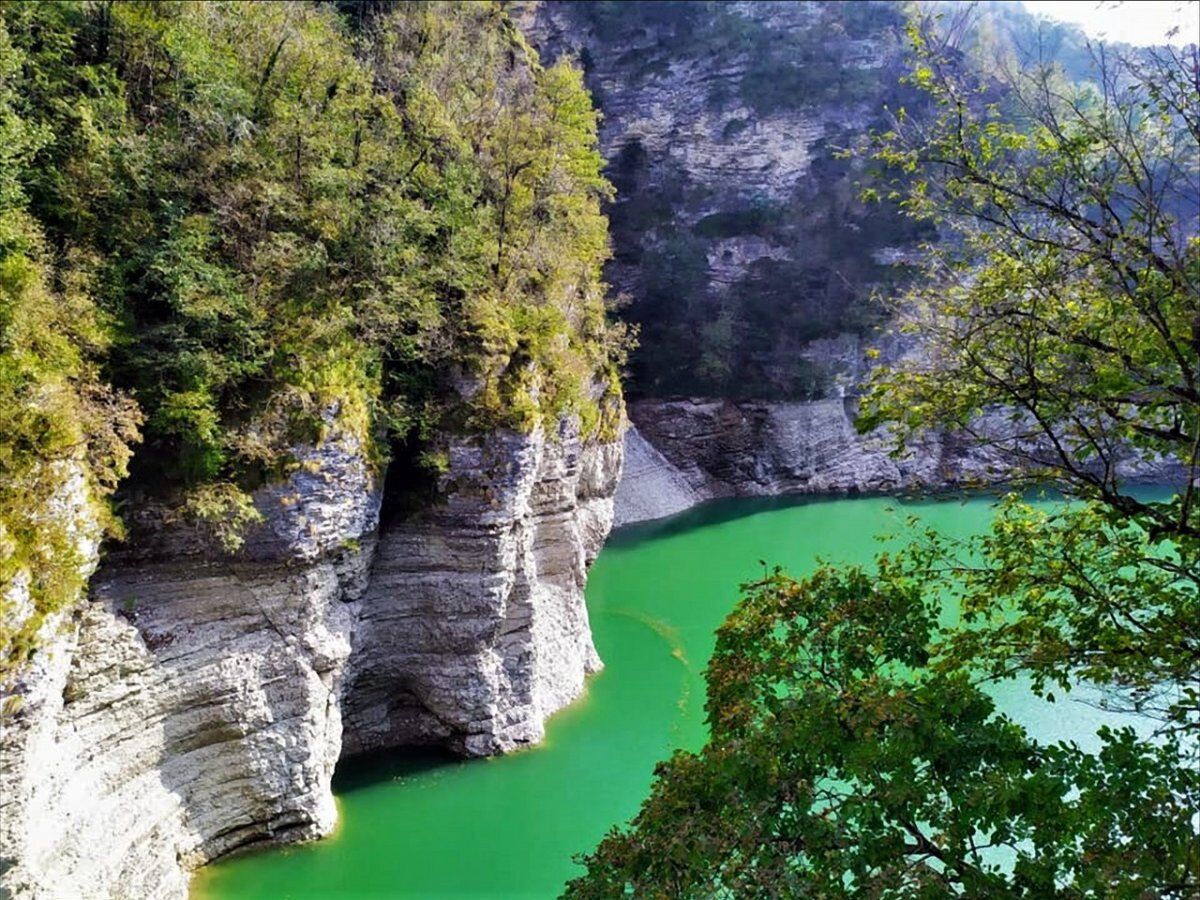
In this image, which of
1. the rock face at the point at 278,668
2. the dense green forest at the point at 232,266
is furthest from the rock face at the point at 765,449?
the rock face at the point at 278,668

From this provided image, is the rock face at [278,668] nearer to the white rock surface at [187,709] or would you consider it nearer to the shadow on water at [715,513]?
the white rock surface at [187,709]

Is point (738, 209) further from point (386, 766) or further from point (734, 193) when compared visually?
point (386, 766)

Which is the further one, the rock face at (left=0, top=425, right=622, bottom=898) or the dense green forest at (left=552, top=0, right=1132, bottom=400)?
the dense green forest at (left=552, top=0, right=1132, bottom=400)

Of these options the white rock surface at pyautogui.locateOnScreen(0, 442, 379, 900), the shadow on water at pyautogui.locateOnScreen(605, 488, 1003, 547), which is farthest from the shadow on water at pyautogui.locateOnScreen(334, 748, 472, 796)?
the shadow on water at pyautogui.locateOnScreen(605, 488, 1003, 547)

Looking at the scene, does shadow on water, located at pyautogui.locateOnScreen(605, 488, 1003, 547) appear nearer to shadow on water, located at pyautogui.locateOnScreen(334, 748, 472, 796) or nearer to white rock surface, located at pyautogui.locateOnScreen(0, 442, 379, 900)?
shadow on water, located at pyautogui.locateOnScreen(334, 748, 472, 796)

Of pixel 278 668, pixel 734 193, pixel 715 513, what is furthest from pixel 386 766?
pixel 734 193

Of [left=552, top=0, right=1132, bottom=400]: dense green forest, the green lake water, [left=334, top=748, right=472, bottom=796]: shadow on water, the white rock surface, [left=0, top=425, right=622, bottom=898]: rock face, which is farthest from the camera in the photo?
[left=552, top=0, right=1132, bottom=400]: dense green forest

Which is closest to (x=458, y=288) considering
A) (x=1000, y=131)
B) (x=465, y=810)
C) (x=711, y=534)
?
(x=465, y=810)
